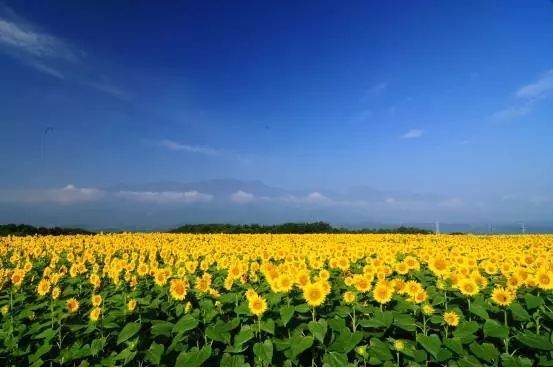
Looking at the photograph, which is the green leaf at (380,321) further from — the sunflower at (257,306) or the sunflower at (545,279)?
the sunflower at (545,279)

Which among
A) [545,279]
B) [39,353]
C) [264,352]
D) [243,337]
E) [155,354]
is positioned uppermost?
[545,279]

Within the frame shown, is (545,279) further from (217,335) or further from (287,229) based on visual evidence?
(287,229)

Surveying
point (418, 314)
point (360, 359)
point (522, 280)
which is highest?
point (522, 280)

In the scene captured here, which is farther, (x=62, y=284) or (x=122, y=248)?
(x=122, y=248)

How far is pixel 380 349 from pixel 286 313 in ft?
3.37

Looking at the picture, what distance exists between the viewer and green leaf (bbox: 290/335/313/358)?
13.3ft

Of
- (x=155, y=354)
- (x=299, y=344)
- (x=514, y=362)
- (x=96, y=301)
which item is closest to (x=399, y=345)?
(x=299, y=344)

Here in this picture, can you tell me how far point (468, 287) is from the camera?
5.17 metres

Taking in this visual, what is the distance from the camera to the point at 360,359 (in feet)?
14.2

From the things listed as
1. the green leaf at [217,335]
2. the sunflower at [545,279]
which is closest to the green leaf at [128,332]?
the green leaf at [217,335]

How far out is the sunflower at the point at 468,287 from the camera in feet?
16.9

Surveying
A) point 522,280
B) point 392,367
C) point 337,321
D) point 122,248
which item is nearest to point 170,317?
point 337,321

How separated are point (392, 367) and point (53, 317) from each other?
4.22m

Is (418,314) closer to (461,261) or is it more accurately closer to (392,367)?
(392,367)
